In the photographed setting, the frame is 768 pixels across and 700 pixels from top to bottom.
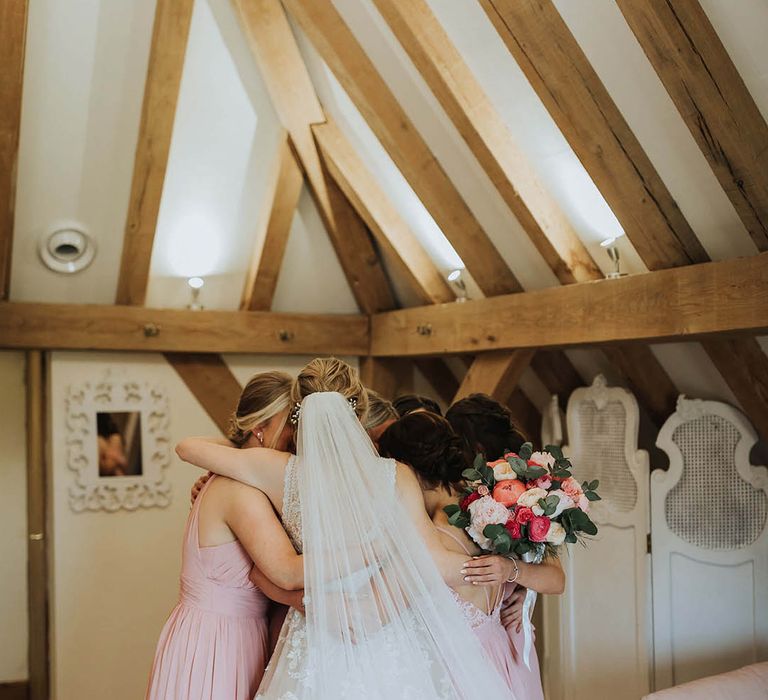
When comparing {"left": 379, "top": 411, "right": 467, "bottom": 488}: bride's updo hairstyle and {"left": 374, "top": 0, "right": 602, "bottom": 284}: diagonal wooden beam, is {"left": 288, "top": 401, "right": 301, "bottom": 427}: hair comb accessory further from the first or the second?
{"left": 374, "top": 0, "right": 602, "bottom": 284}: diagonal wooden beam

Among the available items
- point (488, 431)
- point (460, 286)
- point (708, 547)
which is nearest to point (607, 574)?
point (708, 547)

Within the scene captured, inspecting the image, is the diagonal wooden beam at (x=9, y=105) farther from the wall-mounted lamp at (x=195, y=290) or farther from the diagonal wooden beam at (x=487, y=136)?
the diagonal wooden beam at (x=487, y=136)

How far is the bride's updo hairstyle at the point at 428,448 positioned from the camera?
294cm

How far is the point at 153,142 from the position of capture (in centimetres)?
464

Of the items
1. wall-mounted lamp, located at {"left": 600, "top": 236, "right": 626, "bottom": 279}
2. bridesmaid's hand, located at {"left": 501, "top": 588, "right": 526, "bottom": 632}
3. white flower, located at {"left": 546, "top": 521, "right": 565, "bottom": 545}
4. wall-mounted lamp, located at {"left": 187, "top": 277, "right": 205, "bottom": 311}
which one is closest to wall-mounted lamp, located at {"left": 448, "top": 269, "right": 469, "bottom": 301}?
wall-mounted lamp, located at {"left": 600, "top": 236, "right": 626, "bottom": 279}

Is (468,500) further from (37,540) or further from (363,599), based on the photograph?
(37,540)

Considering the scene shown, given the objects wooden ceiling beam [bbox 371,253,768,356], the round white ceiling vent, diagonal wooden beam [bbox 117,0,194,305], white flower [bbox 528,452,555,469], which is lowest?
white flower [bbox 528,452,555,469]

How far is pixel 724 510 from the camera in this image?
418 cm

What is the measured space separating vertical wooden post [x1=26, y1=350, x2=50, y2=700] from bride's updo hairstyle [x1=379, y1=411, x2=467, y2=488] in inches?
114

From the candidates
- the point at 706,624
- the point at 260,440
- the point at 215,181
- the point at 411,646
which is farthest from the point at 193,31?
the point at 706,624

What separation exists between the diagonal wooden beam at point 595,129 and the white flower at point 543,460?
1.10 metres

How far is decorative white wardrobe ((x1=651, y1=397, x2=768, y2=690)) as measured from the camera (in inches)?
161

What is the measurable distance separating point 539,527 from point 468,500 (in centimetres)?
24

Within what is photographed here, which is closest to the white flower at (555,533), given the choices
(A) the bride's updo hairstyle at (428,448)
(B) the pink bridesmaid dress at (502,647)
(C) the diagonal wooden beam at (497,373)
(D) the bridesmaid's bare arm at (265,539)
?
(B) the pink bridesmaid dress at (502,647)
